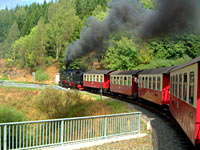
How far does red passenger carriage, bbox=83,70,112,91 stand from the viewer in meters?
26.5

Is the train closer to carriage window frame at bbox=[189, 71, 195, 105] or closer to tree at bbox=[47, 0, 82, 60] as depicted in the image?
carriage window frame at bbox=[189, 71, 195, 105]

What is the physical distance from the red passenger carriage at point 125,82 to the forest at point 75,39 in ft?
12.1

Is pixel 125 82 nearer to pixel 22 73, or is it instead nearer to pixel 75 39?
pixel 75 39

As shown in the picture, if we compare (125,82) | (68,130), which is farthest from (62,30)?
(68,130)

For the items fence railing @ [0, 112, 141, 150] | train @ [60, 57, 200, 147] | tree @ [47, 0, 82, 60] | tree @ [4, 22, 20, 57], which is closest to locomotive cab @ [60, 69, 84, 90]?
train @ [60, 57, 200, 147]

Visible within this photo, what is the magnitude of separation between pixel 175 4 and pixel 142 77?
966 centimetres

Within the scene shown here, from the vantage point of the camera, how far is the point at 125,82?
21938mm

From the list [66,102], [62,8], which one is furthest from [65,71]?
[62,8]

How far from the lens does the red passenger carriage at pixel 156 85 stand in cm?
1414

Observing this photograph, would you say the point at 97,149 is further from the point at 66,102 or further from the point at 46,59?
the point at 46,59

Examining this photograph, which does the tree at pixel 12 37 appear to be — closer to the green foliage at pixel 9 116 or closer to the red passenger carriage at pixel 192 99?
the green foliage at pixel 9 116

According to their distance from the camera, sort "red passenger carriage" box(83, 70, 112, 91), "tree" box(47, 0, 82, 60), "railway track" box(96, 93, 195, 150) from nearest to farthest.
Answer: "railway track" box(96, 93, 195, 150) < "red passenger carriage" box(83, 70, 112, 91) < "tree" box(47, 0, 82, 60)

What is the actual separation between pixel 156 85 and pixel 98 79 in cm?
1247

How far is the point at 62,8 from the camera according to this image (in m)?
65.6
